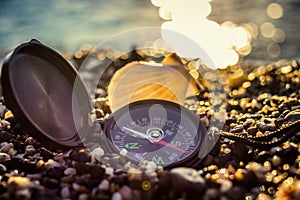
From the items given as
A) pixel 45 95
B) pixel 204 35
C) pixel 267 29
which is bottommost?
pixel 45 95

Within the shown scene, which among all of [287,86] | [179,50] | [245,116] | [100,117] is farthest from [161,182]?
[287,86]

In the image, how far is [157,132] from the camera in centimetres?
248

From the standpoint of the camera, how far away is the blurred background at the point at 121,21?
232 inches

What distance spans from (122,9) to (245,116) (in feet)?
14.2

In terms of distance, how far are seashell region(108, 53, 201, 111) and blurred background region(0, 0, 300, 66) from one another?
259 cm

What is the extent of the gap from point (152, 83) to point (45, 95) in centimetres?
82

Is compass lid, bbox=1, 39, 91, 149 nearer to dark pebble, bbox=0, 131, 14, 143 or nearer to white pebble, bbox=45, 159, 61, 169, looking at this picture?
white pebble, bbox=45, 159, 61, 169

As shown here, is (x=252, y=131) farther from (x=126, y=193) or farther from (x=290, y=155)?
(x=126, y=193)

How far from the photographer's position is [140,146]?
2406 millimetres

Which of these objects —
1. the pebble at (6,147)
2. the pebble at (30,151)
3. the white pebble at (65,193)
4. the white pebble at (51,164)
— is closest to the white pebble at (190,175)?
the white pebble at (65,193)

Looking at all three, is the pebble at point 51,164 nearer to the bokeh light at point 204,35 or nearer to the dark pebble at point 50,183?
the dark pebble at point 50,183

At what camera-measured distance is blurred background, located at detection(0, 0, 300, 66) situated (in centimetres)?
588

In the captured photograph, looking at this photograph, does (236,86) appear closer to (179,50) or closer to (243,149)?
(179,50)

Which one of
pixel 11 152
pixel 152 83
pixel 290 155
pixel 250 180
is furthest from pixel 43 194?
pixel 152 83
